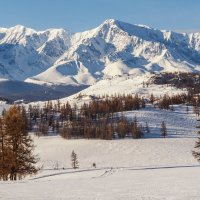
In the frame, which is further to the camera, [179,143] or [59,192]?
[179,143]

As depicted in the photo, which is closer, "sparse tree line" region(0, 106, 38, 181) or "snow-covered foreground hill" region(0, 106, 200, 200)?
"snow-covered foreground hill" region(0, 106, 200, 200)

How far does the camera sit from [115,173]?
61.0m

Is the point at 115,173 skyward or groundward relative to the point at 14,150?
groundward

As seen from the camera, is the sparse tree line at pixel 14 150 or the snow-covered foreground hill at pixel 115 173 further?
the sparse tree line at pixel 14 150

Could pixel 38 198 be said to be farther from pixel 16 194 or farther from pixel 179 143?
pixel 179 143

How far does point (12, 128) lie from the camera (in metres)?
56.5

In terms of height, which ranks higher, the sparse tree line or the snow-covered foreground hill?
the sparse tree line

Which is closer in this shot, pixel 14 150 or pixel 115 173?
pixel 14 150

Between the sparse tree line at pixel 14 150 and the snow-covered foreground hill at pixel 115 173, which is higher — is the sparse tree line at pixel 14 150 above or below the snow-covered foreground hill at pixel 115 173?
above

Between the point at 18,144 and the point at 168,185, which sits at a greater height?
the point at 18,144

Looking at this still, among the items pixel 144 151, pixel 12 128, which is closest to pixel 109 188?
pixel 12 128

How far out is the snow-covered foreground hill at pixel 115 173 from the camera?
1380 inches

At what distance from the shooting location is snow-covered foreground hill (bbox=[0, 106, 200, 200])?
115 ft

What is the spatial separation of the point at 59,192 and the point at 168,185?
10.2 metres
